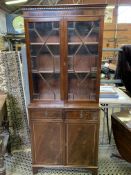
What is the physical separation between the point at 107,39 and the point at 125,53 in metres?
6.16

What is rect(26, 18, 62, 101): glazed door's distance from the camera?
→ 6.05 ft

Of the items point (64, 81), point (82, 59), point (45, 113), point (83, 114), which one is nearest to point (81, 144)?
point (83, 114)

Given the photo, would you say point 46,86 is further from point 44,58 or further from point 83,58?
point 83,58

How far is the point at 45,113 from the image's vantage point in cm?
199

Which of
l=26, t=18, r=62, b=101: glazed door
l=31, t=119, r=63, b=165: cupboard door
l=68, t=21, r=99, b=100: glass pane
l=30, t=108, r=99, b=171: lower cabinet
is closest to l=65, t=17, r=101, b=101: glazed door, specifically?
l=68, t=21, r=99, b=100: glass pane

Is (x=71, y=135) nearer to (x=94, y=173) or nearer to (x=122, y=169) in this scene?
(x=94, y=173)

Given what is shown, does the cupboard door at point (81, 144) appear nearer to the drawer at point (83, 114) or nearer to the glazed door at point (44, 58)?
the drawer at point (83, 114)

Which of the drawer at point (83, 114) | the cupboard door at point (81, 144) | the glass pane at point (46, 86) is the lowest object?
the cupboard door at point (81, 144)

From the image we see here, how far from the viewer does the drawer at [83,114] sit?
1.94m

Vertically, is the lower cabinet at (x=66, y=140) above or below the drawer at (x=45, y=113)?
below

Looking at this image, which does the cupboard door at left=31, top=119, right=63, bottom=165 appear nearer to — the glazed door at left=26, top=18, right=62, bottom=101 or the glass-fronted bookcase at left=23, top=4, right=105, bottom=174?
the glass-fronted bookcase at left=23, top=4, right=105, bottom=174

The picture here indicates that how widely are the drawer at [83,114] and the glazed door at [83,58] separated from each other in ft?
0.52

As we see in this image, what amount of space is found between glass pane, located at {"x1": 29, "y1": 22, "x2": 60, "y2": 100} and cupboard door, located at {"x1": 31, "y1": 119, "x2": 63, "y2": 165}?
0.31 metres

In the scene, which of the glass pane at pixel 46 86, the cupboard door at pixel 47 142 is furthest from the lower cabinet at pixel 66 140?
the glass pane at pixel 46 86
